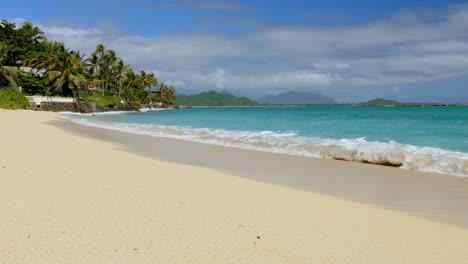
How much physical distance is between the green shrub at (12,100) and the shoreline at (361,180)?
141ft

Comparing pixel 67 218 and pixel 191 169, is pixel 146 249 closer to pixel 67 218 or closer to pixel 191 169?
pixel 67 218

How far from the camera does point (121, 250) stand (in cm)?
362

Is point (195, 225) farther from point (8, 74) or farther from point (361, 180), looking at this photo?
point (8, 74)

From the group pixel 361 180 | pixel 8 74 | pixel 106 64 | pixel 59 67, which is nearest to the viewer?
pixel 361 180

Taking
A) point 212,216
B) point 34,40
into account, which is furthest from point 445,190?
point 34,40

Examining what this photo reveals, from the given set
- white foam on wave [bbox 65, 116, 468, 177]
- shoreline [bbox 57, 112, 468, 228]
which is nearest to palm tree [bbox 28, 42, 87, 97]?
white foam on wave [bbox 65, 116, 468, 177]

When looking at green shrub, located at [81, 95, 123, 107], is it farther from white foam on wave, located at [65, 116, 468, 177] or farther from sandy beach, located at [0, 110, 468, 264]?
sandy beach, located at [0, 110, 468, 264]

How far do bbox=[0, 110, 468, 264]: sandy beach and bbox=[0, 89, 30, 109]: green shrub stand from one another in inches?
1846

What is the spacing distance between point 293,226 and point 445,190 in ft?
14.9

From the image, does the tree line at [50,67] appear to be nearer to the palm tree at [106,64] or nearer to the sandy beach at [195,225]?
the palm tree at [106,64]

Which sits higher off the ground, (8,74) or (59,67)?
(59,67)

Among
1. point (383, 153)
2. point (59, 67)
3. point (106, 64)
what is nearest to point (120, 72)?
point (106, 64)

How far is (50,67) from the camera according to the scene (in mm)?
62656

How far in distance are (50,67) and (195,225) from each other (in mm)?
65872
